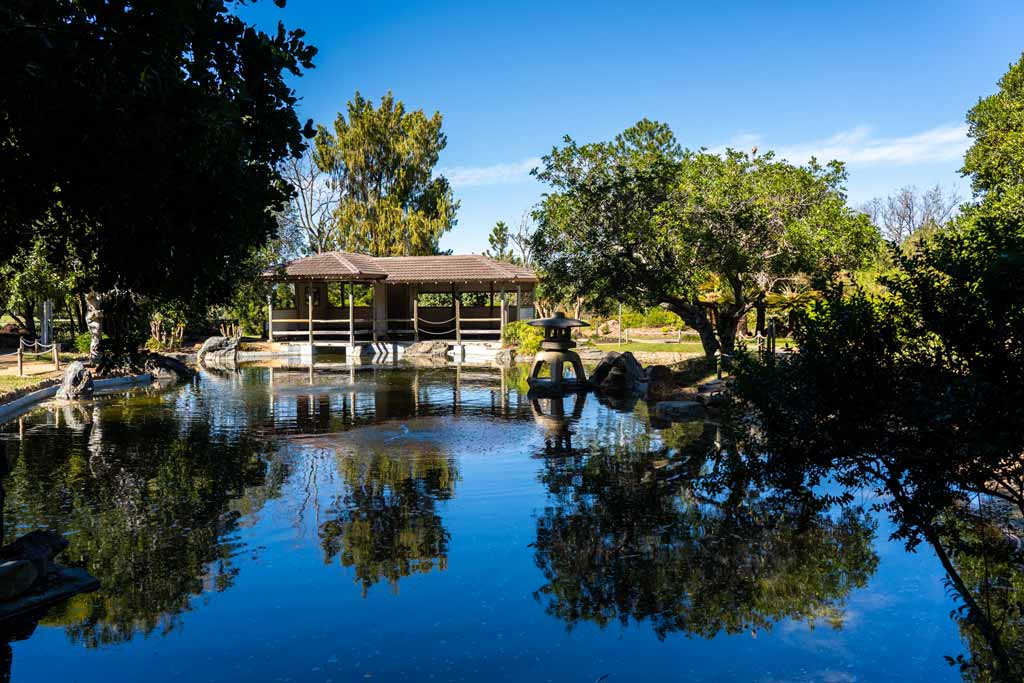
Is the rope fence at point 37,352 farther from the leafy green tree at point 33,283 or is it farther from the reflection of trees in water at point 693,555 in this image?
the reflection of trees in water at point 693,555

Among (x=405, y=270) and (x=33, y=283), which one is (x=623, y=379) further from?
(x=33, y=283)

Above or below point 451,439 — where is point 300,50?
above

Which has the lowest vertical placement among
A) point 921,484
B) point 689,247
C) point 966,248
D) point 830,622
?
point 830,622

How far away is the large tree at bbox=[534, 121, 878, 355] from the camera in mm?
19172

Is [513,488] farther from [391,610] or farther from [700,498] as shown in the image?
[391,610]

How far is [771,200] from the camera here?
63.4 ft

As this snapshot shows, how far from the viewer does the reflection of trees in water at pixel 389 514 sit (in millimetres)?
7820

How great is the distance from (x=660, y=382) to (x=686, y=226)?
432cm

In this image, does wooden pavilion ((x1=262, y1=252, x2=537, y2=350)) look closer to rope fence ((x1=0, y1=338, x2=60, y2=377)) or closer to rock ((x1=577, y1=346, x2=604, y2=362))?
rock ((x1=577, y1=346, x2=604, y2=362))

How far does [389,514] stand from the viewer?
9.45 m

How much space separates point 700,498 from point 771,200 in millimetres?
11546

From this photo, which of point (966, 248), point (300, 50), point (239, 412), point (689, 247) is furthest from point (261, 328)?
point (966, 248)

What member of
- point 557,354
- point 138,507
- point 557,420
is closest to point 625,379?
point 557,354

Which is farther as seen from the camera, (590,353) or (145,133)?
(590,353)
